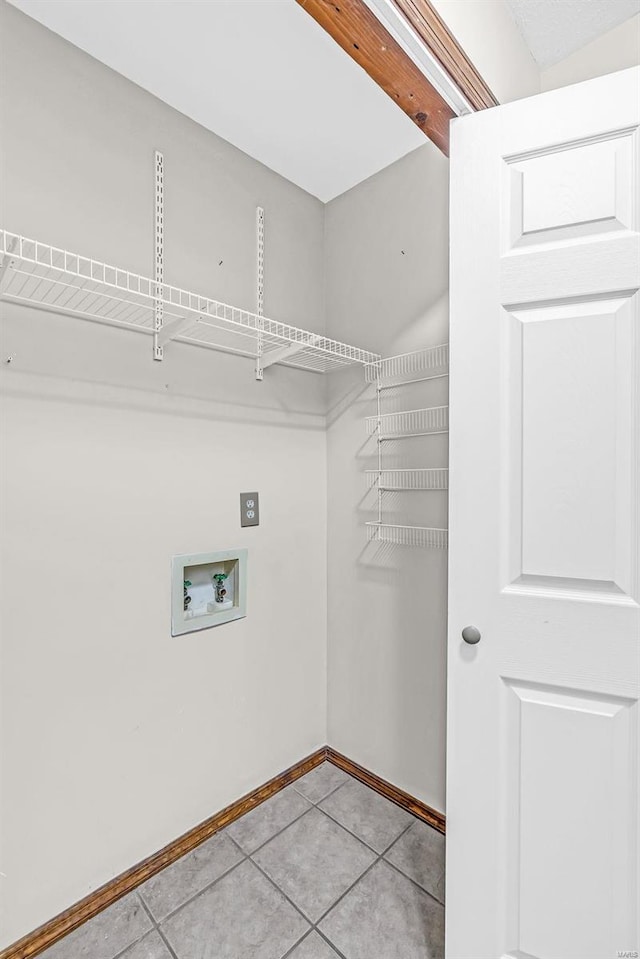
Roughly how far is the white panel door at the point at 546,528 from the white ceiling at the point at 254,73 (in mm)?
659

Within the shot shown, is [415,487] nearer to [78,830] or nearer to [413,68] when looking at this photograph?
[413,68]

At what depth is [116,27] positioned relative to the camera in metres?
1.32

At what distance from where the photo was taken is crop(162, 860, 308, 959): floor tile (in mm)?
1262

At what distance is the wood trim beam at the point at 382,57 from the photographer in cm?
88

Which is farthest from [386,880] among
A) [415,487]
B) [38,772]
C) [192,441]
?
[192,441]

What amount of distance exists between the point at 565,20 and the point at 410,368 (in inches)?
44.3

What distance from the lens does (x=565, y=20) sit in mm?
1426

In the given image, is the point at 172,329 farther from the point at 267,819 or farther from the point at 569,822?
the point at 267,819

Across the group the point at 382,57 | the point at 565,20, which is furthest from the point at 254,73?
the point at 565,20

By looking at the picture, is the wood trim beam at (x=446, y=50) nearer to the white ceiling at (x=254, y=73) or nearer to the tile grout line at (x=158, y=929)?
the white ceiling at (x=254, y=73)

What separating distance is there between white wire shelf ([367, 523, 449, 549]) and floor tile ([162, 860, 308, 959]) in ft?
3.94

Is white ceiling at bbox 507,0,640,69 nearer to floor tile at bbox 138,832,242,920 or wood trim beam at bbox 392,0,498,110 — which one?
wood trim beam at bbox 392,0,498,110

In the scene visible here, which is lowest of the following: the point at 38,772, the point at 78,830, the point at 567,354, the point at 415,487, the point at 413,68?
the point at 78,830

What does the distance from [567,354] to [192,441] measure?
1.19 meters
